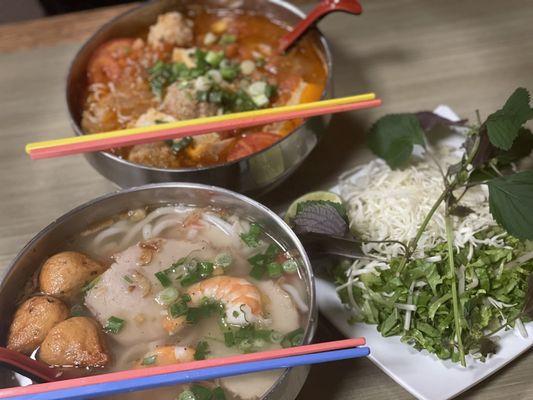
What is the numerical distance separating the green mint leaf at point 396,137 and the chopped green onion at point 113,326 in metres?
1.08

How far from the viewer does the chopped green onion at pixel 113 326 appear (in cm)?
165

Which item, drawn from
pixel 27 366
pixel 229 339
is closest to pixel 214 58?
pixel 229 339

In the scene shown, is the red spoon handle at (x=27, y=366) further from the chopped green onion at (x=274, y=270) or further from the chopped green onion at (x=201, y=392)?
the chopped green onion at (x=274, y=270)

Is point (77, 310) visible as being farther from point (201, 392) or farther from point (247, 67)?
point (247, 67)

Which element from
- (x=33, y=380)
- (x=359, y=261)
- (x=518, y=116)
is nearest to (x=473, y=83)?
(x=518, y=116)

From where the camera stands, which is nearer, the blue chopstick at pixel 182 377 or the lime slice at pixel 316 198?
the blue chopstick at pixel 182 377

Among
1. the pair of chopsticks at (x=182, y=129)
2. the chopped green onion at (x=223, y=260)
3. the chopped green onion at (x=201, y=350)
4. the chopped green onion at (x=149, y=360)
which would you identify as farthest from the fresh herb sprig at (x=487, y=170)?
the chopped green onion at (x=149, y=360)

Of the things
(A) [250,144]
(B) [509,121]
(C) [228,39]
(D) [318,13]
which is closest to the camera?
(B) [509,121]

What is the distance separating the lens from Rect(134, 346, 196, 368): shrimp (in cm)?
157

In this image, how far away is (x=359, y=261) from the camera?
194 cm

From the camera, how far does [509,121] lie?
6.18ft

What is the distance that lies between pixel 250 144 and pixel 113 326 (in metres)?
0.81

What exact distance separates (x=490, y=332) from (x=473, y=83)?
1.25 m

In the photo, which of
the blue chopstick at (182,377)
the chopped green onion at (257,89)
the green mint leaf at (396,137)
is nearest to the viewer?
the blue chopstick at (182,377)
